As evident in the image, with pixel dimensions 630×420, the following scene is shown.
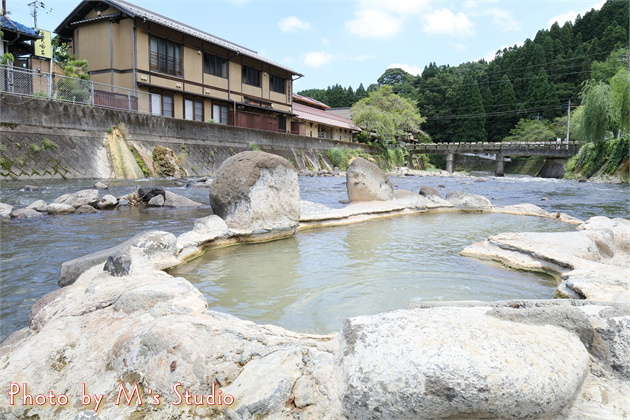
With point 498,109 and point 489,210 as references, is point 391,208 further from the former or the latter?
point 498,109

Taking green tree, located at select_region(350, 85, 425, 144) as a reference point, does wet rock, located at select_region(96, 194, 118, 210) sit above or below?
below

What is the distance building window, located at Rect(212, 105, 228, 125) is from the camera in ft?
86.5

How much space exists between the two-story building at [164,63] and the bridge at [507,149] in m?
23.2

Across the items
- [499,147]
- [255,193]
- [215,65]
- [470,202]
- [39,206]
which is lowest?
[39,206]

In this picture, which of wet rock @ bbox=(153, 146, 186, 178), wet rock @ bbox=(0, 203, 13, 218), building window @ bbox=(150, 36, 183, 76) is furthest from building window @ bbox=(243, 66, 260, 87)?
wet rock @ bbox=(0, 203, 13, 218)

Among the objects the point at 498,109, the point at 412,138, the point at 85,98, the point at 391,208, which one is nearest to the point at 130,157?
the point at 85,98

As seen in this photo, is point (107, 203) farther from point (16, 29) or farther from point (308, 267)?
point (16, 29)

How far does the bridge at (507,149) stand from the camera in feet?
116

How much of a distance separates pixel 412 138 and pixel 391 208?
4803cm

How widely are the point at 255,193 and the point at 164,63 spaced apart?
63.9 feet

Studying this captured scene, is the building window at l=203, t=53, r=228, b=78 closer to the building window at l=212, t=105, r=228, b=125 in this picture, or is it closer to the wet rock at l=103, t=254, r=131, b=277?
the building window at l=212, t=105, r=228, b=125

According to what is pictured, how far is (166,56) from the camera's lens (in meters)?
22.9

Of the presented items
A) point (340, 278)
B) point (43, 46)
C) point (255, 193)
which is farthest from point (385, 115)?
point (340, 278)

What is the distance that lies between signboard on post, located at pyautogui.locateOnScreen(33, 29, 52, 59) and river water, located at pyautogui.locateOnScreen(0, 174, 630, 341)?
15.5m
